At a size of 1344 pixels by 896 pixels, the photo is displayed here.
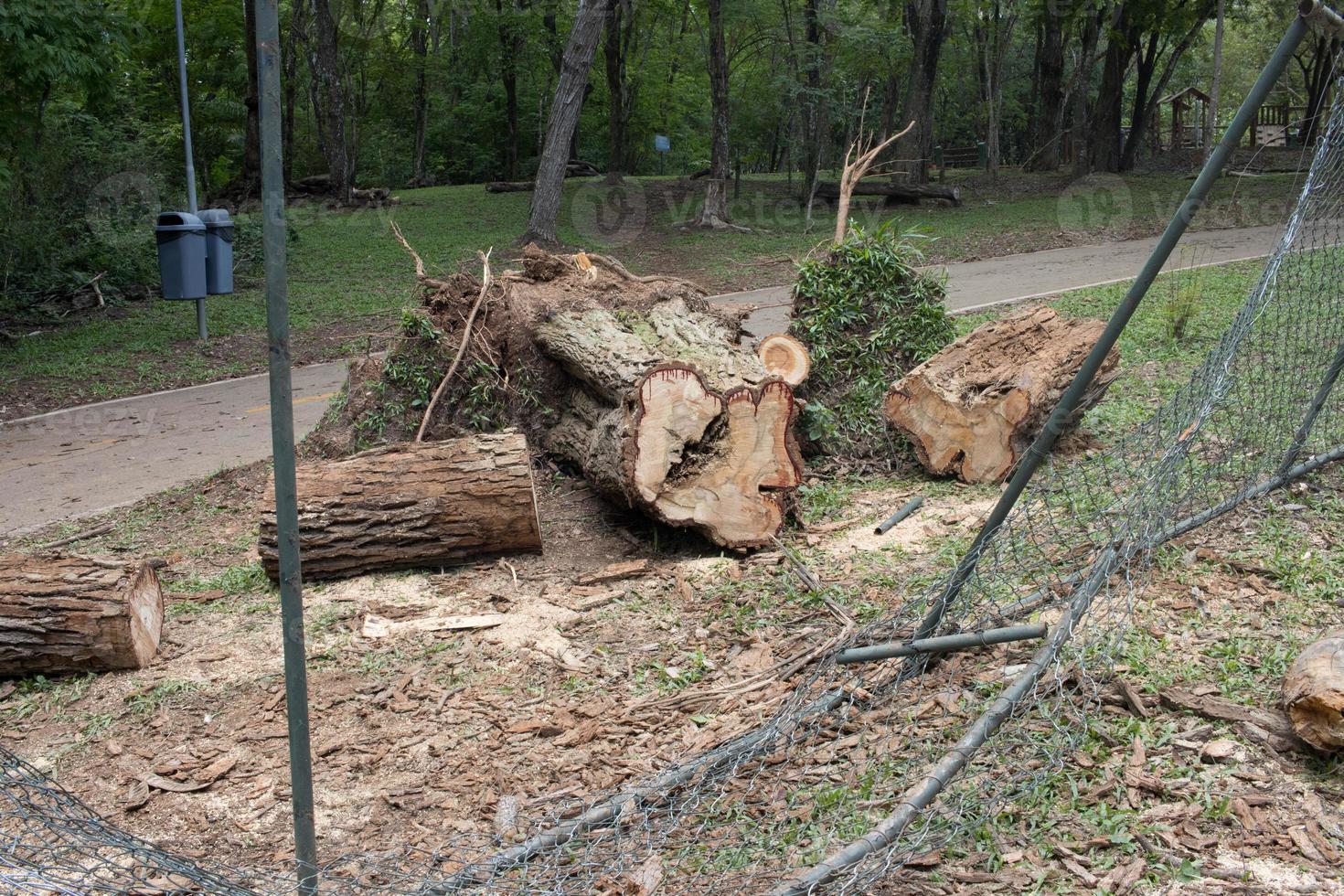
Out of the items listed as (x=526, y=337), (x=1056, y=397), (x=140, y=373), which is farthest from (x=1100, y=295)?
(x=140, y=373)

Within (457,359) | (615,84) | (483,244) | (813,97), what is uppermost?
(615,84)

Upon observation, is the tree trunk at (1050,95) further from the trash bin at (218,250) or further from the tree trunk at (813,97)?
the trash bin at (218,250)

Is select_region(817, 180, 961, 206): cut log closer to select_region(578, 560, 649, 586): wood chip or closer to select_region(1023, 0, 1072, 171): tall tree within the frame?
select_region(1023, 0, 1072, 171): tall tree

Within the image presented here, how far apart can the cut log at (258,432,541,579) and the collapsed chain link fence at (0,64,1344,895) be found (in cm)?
204

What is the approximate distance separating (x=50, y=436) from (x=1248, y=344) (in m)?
9.29

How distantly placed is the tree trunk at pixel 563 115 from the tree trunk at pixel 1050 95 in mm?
13708

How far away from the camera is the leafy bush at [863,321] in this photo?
25.5 ft

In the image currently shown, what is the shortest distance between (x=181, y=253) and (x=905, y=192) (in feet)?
54.5

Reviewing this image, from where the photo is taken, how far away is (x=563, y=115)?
17.3m

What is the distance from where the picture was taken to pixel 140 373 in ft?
38.6

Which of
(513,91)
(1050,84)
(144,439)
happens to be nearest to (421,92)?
(513,91)

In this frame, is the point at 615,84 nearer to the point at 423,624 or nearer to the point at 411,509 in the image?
the point at 411,509

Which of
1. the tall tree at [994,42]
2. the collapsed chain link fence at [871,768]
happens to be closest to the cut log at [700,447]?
the collapsed chain link fence at [871,768]

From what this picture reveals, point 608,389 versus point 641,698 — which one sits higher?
point 608,389
